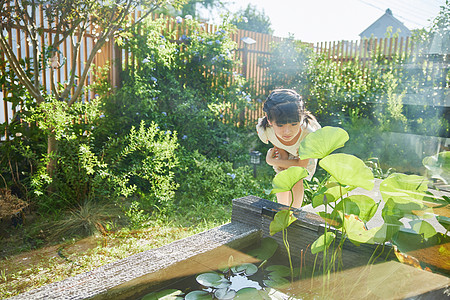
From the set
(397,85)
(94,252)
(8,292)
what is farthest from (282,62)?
(8,292)

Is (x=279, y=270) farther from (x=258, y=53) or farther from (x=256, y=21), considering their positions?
(x=256, y=21)

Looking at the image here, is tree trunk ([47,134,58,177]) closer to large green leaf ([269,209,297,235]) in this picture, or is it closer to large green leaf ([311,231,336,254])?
large green leaf ([269,209,297,235])

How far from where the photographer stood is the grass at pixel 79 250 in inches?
81.0

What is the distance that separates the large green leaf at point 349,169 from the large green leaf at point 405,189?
62 millimetres

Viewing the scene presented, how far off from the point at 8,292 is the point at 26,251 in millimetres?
598

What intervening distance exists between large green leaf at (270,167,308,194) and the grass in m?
1.71

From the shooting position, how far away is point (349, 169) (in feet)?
2.62

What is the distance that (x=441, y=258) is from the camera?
83 centimetres

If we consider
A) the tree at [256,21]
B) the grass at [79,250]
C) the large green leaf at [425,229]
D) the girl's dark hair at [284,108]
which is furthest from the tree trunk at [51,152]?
the tree at [256,21]

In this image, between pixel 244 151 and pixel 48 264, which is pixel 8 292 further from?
pixel 244 151

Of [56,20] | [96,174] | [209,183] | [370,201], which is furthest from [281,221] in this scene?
[56,20]

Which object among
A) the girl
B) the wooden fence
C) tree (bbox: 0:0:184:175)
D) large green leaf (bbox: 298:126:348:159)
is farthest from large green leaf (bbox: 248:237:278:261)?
the wooden fence

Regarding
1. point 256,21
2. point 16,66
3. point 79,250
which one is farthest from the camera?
point 256,21

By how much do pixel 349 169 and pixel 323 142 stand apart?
0.31 feet
